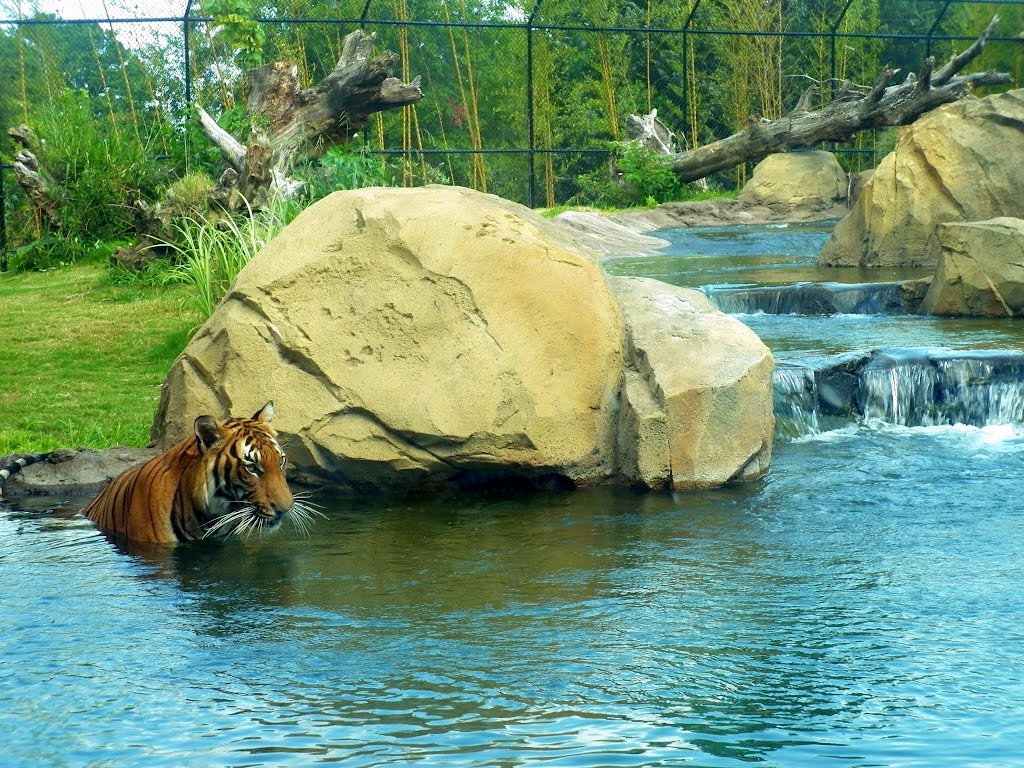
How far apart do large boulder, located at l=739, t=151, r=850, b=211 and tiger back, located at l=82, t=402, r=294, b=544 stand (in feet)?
50.8

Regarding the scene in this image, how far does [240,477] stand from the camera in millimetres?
4984

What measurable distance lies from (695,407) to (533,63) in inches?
684

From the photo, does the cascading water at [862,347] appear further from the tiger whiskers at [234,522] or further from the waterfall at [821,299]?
the tiger whiskers at [234,522]

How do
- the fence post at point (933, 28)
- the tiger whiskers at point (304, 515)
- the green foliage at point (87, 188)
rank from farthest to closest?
the fence post at point (933, 28) < the green foliage at point (87, 188) < the tiger whiskers at point (304, 515)

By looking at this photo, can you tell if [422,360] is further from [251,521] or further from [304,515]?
[251,521]

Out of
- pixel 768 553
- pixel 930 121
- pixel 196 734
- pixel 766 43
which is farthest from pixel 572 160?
pixel 196 734

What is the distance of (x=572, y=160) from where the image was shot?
23719 millimetres

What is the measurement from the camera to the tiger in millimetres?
4965

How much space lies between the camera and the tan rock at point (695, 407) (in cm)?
595

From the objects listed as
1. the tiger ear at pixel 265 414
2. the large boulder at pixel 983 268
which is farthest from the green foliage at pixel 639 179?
the tiger ear at pixel 265 414

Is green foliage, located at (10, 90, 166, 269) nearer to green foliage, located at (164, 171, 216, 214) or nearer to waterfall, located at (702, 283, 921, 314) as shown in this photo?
green foliage, located at (164, 171, 216, 214)

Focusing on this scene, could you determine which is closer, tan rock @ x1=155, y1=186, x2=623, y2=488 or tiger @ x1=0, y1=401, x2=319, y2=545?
tiger @ x1=0, y1=401, x2=319, y2=545

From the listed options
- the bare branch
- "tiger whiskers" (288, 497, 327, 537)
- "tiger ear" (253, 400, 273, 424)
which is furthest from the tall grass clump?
the bare branch

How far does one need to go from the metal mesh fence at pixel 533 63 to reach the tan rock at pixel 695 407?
1184cm
